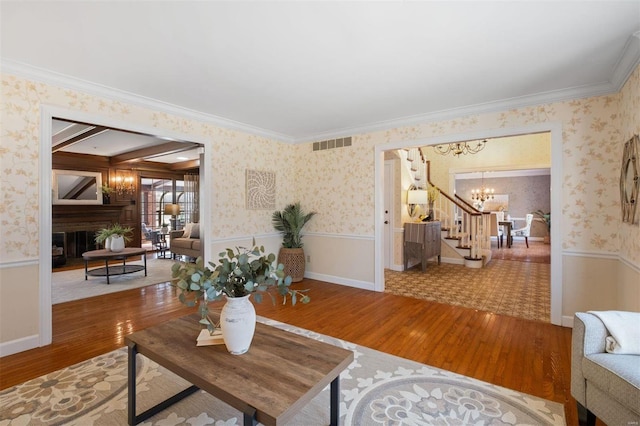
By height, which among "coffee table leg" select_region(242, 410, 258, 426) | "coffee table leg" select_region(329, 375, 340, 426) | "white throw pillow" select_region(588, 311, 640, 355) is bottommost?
"coffee table leg" select_region(329, 375, 340, 426)

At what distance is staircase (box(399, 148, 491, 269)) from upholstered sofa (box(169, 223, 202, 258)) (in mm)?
4714

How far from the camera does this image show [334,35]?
215cm

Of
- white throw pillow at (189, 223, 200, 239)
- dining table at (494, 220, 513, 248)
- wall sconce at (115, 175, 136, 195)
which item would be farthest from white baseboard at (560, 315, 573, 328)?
wall sconce at (115, 175, 136, 195)

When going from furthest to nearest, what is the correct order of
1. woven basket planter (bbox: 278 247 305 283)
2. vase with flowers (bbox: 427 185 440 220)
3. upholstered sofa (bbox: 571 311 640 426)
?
vase with flowers (bbox: 427 185 440 220) < woven basket planter (bbox: 278 247 305 283) < upholstered sofa (bbox: 571 311 640 426)

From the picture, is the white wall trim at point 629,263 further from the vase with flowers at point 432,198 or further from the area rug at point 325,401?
the vase with flowers at point 432,198

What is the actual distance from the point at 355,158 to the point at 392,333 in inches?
108

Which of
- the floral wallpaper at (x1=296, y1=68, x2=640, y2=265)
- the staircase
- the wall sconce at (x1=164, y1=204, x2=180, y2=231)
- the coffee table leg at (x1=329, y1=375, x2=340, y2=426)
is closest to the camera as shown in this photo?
the coffee table leg at (x1=329, y1=375, x2=340, y2=426)

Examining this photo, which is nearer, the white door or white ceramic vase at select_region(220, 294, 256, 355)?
white ceramic vase at select_region(220, 294, 256, 355)

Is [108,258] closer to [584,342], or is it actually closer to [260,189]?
[260,189]

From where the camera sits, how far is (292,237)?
5078mm

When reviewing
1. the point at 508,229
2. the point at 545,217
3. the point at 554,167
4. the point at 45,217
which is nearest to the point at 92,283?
the point at 45,217

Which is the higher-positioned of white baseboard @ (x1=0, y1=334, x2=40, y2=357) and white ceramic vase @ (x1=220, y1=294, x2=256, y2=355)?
white ceramic vase @ (x1=220, y1=294, x2=256, y2=355)

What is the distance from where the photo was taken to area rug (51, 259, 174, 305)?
4.25 meters

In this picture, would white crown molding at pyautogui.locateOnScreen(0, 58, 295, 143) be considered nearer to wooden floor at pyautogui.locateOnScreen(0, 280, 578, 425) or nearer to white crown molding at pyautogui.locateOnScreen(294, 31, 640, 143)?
white crown molding at pyautogui.locateOnScreen(294, 31, 640, 143)
